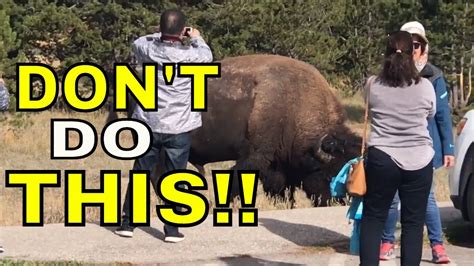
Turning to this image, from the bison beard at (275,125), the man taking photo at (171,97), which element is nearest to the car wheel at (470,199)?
the man taking photo at (171,97)

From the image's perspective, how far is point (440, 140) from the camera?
8.19m

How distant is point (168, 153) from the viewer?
9.14m

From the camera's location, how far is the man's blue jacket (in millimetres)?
8141

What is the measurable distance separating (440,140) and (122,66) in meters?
3.91

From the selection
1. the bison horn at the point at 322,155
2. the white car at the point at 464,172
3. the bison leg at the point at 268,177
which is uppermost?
the white car at the point at 464,172

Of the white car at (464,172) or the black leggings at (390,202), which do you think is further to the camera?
the white car at (464,172)

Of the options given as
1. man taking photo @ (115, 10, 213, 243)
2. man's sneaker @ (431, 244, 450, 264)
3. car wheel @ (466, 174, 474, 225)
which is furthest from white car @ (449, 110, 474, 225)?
man taking photo @ (115, 10, 213, 243)

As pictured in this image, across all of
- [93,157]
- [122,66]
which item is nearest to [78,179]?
[122,66]

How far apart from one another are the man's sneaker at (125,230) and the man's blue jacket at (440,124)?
2949 millimetres

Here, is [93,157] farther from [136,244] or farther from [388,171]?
[388,171]

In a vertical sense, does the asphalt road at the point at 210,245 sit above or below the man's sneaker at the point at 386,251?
below

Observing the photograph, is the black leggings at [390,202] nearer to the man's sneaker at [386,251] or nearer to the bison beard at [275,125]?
the man's sneaker at [386,251]

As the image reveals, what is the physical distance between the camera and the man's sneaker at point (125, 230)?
915 centimetres

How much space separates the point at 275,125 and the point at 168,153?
5898 mm
